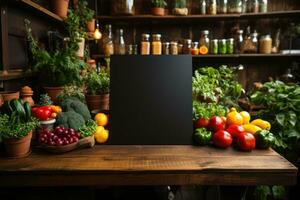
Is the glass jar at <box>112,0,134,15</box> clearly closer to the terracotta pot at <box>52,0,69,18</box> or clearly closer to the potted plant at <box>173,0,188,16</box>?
the potted plant at <box>173,0,188,16</box>

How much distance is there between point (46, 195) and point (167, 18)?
268cm

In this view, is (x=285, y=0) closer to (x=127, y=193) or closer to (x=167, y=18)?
(x=167, y=18)

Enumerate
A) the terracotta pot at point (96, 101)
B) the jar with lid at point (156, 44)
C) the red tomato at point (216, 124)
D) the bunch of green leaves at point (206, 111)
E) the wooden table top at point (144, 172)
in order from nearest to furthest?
the wooden table top at point (144, 172)
the red tomato at point (216, 124)
the bunch of green leaves at point (206, 111)
the terracotta pot at point (96, 101)
the jar with lid at point (156, 44)

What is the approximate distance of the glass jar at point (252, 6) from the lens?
3.35m

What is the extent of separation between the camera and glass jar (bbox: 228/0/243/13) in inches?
129

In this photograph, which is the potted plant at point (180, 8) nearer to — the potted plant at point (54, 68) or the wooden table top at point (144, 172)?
the potted plant at point (54, 68)

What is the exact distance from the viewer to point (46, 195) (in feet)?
3.73

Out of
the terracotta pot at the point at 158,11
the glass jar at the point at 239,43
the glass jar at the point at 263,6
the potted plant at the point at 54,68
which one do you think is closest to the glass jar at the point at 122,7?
the terracotta pot at the point at 158,11

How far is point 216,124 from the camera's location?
1325 mm

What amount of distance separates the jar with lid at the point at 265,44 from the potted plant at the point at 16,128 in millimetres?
2967

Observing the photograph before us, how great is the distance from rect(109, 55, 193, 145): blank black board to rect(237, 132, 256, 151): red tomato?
22cm

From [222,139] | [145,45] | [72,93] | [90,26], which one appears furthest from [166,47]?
[222,139]

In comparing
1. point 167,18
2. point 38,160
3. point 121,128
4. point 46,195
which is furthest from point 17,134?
point 167,18

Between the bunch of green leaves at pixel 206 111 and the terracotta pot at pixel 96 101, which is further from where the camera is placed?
the terracotta pot at pixel 96 101
